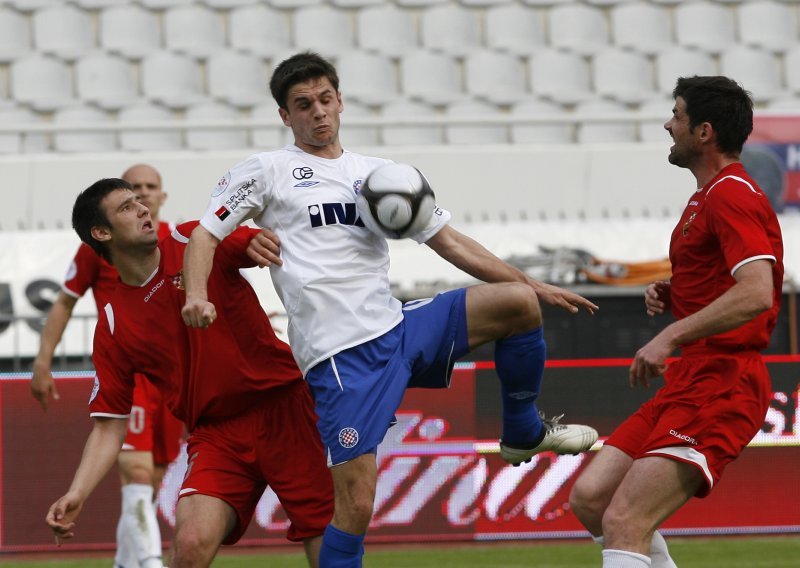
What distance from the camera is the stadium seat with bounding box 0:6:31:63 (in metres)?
14.6

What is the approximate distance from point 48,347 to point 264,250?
2.62 meters

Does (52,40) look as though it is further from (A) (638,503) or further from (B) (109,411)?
(A) (638,503)

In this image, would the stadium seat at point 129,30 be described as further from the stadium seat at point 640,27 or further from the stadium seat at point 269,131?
the stadium seat at point 640,27

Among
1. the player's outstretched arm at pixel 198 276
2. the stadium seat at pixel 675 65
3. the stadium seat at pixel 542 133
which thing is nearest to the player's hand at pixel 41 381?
the player's outstretched arm at pixel 198 276

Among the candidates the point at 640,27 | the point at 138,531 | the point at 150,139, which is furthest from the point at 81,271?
the point at 640,27

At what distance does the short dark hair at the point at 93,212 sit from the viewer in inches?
218

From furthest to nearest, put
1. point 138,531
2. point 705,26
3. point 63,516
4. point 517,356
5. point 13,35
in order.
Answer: point 705,26 → point 13,35 → point 138,531 → point 517,356 → point 63,516

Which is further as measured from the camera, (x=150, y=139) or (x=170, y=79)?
(x=170, y=79)

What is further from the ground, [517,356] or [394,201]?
[394,201]

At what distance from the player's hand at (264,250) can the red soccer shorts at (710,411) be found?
1503 mm

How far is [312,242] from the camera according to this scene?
4953mm

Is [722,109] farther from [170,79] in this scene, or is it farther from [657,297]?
[170,79]

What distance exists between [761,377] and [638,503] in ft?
2.22

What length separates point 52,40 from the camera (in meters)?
14.7
